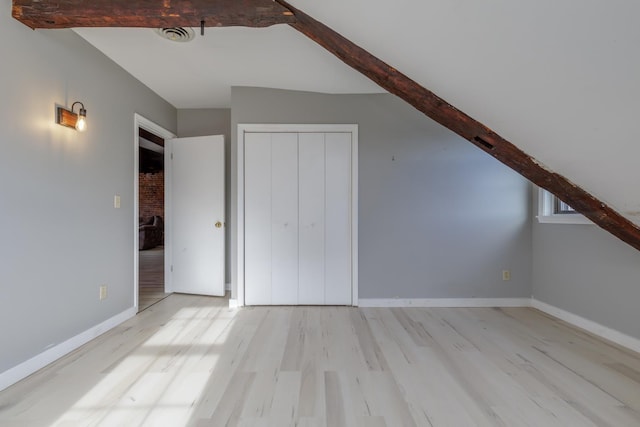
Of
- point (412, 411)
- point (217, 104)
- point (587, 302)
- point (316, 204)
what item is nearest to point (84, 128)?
point (217, 104)

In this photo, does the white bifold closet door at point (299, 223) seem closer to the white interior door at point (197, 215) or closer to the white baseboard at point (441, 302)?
the white baseboard at point (441, 302)

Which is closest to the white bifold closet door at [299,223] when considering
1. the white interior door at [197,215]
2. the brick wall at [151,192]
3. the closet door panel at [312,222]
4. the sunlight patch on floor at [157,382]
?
the closet door panel at [312,222]

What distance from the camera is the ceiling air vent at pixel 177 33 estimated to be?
2.11 meters

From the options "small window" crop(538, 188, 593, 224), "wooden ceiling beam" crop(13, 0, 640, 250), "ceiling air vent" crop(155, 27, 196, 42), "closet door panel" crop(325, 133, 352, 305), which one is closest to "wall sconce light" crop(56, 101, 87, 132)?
"wooden ceiling beam" crop(13, 0, 640, 250)

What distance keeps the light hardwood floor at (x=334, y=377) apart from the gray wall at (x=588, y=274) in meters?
0.26

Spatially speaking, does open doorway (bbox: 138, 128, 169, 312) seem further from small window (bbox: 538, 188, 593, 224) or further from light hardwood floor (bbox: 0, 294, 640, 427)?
small window (bbox: 538, 188, 593, 224)

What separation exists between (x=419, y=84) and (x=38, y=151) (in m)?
2.63

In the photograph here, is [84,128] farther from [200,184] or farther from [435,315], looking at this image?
[435,315]

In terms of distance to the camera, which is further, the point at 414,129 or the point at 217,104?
the point at 217,104

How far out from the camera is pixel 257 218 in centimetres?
317

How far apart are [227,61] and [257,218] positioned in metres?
1.54

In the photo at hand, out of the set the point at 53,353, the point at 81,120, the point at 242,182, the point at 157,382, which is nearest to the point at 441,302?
the point at 242,182

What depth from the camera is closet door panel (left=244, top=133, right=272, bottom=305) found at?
3151 millimetres

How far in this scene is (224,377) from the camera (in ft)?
5.98
